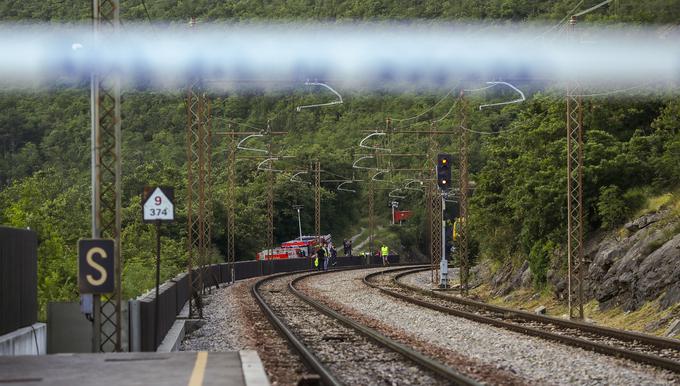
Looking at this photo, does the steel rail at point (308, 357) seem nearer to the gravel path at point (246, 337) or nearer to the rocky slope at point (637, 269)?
the gravel path at point (246, 337)

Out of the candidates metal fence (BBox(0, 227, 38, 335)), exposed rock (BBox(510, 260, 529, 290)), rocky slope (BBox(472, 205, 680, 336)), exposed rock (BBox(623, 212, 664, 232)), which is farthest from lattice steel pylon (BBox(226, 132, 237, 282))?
metal fence (BBox(0, 227, 38, 335))

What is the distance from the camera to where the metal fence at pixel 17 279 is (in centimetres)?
2050

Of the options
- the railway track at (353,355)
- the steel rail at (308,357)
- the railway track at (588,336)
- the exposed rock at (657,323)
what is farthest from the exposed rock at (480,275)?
the exposed rock at (657,323)

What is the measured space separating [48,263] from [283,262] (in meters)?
42.9

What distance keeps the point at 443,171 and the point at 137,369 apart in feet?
98.9

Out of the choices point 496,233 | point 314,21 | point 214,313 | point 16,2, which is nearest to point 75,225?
point 496,233

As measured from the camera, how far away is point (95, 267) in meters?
19.6

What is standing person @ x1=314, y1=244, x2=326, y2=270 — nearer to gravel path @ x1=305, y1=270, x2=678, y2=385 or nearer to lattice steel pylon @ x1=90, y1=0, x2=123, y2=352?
gravel path @ x1=305, y1=270, x2=678, y2=385

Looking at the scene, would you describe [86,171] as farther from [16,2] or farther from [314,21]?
[314,21]

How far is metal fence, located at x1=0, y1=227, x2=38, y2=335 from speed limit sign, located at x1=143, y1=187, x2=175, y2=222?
2579 millimetres

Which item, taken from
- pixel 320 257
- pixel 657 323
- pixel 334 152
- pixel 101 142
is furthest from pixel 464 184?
pixel 334 152

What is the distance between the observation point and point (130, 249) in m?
60.0

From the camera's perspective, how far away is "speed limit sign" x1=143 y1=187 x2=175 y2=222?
2209cm

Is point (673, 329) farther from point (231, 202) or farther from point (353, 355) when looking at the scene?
point (231, 202)
